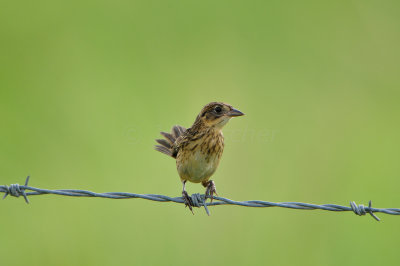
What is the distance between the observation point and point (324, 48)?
45.6ft

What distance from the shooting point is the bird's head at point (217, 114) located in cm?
739

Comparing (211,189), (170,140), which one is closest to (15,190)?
(211,189)

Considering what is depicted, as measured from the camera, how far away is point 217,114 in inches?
293

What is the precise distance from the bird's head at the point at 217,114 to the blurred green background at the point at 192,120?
8.67 feet

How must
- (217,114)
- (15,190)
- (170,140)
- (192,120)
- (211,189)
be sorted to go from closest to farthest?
(15,190) < (217,114) < (211,189) < (170,140) < (192,120)

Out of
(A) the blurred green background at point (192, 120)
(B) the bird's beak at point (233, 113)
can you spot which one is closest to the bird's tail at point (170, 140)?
(B) the bird's beak at point (233, 113)

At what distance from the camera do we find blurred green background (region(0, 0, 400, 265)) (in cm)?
958

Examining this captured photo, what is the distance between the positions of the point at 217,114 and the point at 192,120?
3897 millimetres

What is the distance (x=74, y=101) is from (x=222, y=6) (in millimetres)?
4343

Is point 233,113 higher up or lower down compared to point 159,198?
higher up

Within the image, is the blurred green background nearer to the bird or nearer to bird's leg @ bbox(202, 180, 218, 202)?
bird's leg @ bbox(202, 180, 218, 202)

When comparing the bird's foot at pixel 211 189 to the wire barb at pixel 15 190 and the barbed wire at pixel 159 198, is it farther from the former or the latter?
the wire barb at pixel 15 190

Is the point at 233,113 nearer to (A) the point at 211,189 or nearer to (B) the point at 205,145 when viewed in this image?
(B) the point at 205,145

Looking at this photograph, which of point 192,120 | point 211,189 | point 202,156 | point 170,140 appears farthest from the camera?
point 192,120
